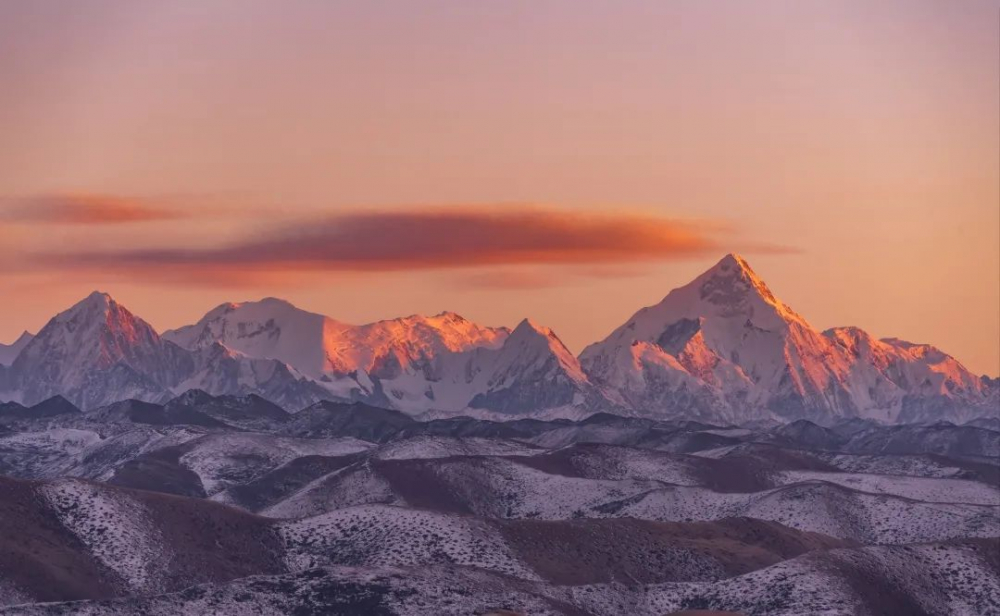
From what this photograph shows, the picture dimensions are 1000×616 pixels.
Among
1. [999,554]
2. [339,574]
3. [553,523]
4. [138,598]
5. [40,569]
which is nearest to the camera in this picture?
[138,598]

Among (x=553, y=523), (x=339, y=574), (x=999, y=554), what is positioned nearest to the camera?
(x=339, y=574)

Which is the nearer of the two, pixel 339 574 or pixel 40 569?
pixel 339 574

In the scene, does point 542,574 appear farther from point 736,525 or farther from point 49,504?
point 49,504

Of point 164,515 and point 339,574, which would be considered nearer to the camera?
point 339,574

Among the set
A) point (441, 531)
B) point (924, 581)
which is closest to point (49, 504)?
point (441, 531)

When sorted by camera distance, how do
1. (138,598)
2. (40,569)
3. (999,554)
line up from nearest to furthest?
(138,598), (40,569), (999,554)

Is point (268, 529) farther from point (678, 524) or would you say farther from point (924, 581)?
point (924, 581)

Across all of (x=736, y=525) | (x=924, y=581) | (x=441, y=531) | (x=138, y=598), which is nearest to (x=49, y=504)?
(x=441, y=531)

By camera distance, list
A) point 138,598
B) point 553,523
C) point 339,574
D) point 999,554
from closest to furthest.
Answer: point 138,598 → point 339,574 → point 999,554 → point 553,523

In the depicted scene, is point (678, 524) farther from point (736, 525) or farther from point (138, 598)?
point (138, 598)
